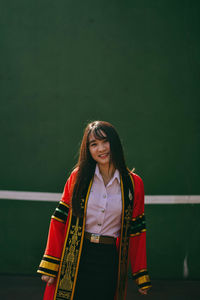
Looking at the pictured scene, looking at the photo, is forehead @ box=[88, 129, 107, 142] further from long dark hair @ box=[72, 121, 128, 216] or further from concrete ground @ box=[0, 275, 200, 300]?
concrete ground @ box=[0, 275, 200, 300]

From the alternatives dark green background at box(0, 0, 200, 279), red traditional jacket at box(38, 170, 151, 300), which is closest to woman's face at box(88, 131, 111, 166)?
red traditional jacket at box(38, 170, 151, 300)

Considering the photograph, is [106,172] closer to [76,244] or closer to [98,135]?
[98,135]

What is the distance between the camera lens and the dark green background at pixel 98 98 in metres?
4.48

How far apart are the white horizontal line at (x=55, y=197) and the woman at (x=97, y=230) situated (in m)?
1.93

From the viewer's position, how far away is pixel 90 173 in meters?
2.56

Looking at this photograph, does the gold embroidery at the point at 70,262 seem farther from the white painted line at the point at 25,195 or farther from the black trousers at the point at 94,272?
the white painted line at the point at 25,195

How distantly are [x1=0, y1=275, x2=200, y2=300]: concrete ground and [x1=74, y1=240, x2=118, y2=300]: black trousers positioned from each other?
5.75ft

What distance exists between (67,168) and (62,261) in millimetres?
2121

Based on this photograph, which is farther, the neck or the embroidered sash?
the neck

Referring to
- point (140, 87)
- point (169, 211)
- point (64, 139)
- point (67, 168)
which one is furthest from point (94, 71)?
point (169, 211)

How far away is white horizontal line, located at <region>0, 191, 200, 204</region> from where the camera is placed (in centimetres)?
445

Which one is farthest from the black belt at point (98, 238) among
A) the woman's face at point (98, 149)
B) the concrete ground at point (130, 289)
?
the concrete ground at point (130, 289)

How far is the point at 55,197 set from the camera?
175 inches

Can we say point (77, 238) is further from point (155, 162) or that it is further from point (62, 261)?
point (155, 162)
